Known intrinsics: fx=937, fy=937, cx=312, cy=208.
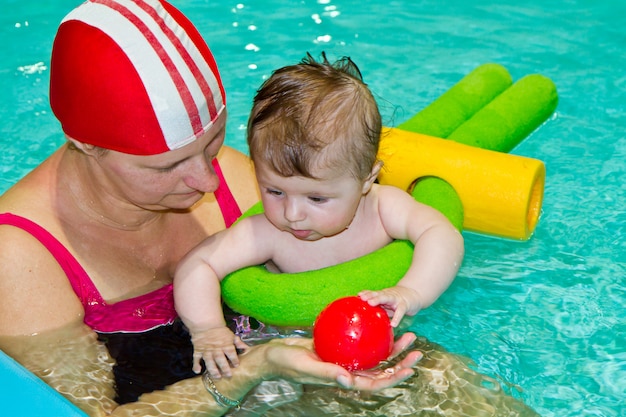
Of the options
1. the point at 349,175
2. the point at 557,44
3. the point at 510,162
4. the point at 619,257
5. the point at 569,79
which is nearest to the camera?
the point at 349,175

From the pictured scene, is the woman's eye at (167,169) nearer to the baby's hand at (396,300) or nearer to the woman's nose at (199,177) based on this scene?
the woman's nose at (199,177)

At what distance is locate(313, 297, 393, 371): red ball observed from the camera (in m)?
2.54

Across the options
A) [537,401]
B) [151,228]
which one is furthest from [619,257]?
[151,228]

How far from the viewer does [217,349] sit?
9.30ft

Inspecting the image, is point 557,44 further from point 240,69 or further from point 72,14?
point 72,14

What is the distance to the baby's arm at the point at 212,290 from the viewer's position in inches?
112

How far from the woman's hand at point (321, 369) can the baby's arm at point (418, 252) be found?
187 millimetres

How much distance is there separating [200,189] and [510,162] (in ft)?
4.63

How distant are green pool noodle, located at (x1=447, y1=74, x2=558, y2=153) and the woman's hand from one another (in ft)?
5.06

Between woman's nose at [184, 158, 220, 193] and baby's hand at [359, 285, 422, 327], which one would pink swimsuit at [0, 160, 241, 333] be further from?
baby's hand at [359, 285, 422, 327]

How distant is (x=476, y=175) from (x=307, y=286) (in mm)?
1012

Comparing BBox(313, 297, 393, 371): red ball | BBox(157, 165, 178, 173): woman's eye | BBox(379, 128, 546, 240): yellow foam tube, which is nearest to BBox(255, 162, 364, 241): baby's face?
BBox(157, 165, 178, 173): woman's eye

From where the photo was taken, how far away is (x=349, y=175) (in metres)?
2.89

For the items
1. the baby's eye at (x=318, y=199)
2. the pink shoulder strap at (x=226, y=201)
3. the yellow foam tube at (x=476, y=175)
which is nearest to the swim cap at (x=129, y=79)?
the baby's eye at (x=318, y=199)
